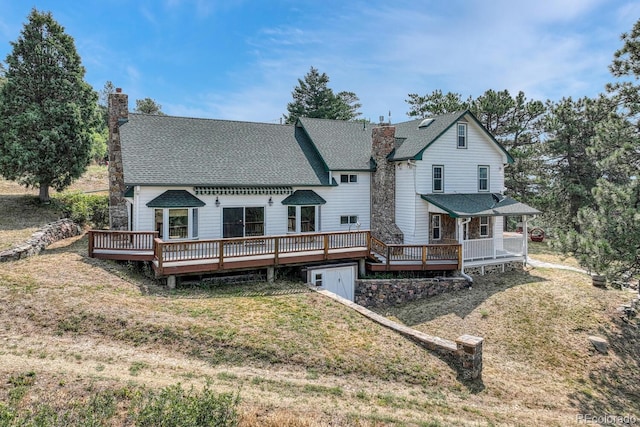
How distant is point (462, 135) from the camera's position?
65.3 ft

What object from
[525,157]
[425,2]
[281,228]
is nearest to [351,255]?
[281,228]

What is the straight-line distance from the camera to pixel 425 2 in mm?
15531

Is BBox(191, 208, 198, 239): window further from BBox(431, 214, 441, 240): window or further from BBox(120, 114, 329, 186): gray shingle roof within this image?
BBox(431, 214, 441, 240): window

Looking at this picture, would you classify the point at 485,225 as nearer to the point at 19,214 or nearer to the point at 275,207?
the point at 275,207

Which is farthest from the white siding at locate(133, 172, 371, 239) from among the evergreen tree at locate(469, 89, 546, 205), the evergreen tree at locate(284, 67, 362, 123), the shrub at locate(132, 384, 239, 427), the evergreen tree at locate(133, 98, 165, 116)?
the evergreen tree at locate(133, 98, 165, 116)

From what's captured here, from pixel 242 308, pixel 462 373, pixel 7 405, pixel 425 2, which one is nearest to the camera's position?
pixel 7 405

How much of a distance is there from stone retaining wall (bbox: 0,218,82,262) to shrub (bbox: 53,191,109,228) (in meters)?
1.36

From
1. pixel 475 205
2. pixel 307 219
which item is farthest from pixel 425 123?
pixel 307 219

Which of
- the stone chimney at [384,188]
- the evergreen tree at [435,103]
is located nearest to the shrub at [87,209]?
the stone chimney at [384,188]

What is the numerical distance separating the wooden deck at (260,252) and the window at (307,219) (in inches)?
124

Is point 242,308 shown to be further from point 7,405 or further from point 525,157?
point 525,157

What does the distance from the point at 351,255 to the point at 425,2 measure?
38.3 ft

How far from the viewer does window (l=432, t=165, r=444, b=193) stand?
19.3 meters

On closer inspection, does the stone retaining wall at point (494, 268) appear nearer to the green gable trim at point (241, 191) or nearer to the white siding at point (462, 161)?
the white siding at point (462, 161)
